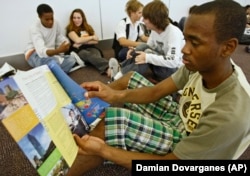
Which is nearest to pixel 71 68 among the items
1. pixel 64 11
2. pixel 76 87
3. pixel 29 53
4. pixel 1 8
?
pixel 29 53

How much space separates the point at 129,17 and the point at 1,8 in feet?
4.41

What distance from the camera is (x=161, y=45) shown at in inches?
76.8

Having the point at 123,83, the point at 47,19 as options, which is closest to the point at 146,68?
the point at 123,83

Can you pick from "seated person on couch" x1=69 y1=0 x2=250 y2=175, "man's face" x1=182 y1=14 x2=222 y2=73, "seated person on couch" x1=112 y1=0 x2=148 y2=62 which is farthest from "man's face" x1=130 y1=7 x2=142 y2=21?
"man's face" x1=182 y1=14 x2=222 y2=73

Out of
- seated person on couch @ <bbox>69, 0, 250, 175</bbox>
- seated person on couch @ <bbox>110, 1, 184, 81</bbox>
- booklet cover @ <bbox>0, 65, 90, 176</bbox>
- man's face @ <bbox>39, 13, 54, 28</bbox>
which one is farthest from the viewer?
man's face @ <bbox>39, 13, 54, 28</bbox>

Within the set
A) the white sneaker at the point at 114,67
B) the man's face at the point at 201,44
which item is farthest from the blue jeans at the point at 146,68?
the man's face at the point at 201,44

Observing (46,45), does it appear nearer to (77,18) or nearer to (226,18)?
(77,18)

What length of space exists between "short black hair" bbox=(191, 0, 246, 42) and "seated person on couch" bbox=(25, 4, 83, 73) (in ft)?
6.03

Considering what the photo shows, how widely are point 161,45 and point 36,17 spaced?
→ 157 cm

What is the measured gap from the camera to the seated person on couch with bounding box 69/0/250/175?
69 centimetres

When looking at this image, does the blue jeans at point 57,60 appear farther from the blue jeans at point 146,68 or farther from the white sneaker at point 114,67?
the blue jeans at point 146,68

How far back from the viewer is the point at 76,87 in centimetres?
87

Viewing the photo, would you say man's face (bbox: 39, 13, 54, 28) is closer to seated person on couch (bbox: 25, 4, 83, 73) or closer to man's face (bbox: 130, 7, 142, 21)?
seated person on couch (bbox: 25, 4, 83, 73)

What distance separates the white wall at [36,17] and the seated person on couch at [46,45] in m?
0.32
